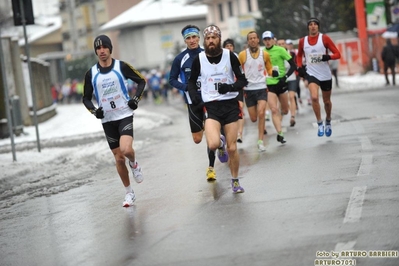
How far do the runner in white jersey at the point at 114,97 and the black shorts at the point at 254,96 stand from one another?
4.87 meters

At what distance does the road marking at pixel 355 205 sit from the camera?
8.13 meters

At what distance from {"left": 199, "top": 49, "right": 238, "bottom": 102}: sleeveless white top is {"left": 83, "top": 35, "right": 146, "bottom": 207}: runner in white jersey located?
807 millimetres

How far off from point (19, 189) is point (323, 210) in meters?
7.09

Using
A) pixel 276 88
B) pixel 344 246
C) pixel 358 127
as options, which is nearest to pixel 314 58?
pixel 276 88

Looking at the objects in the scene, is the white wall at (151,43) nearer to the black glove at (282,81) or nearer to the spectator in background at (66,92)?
the spectator in background at (66,92)

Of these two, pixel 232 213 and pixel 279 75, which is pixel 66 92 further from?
pixel 232 213

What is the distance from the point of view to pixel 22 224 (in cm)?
1051

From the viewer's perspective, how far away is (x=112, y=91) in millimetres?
10742

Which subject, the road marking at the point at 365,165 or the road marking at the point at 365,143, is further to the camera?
the road marking at the point at 365,143

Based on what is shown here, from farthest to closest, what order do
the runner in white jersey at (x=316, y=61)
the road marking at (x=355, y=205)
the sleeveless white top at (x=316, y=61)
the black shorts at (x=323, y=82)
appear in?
the black shorts at (x=323, y=82) < the sleeveless white top at (x=316, y=61) < the runner in white jersey at (x=316, y=61) < the road marking at (x=355, y=205)

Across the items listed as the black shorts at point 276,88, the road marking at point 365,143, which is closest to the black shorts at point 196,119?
the road marking at point 365,143

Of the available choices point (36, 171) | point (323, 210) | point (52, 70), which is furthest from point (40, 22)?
point (323, 210)

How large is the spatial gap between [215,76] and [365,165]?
244 centimetres

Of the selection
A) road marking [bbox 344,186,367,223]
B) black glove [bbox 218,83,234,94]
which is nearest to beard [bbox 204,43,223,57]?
black glove [bbox 218,83,234,94]
